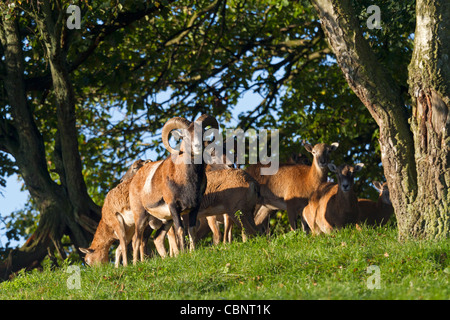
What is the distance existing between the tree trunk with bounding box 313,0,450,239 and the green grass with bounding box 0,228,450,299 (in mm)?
681

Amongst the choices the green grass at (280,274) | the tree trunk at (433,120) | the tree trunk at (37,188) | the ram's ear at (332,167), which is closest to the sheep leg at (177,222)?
the green grass at (280,274)

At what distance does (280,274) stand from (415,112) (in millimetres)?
3687

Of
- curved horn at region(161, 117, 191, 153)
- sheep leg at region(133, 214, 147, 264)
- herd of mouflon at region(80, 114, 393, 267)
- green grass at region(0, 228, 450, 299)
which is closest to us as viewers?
green grass at region(0, 228, 450, 299)

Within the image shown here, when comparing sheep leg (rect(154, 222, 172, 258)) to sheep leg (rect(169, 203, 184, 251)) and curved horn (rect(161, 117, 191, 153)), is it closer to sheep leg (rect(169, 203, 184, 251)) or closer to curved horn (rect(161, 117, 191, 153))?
sheep leg (rect(169, 203, 184, 251))

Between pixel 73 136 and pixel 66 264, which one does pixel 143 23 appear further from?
pixel 66 264

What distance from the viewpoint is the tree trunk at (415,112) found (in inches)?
464

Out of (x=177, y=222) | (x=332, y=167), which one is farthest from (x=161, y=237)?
(x=332, y=167)

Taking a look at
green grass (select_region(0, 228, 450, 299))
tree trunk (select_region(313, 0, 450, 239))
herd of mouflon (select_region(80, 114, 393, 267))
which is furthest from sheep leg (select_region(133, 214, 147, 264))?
tree trunk (select_region(313, 0, 450, 239))

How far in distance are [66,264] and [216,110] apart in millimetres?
8275

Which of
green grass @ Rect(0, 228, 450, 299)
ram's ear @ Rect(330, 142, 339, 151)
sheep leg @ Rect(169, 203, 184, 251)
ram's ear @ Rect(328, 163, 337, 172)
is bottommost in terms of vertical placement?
green grass @ Rect(0, 228, 450, 299)

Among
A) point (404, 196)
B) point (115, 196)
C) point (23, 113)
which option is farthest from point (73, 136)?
point (404, 196)

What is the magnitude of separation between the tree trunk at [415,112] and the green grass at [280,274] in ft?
2.23

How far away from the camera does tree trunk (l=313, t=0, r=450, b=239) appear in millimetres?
11781

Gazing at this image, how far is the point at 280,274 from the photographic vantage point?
1034 centimetres
